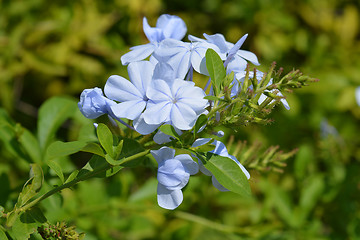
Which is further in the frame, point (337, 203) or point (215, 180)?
point (337, 203)

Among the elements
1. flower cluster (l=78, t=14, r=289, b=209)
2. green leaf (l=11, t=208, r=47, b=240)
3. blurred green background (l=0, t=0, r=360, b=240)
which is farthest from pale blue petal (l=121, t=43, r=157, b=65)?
blurred green background (l=0, t=0, r=360, b=240)

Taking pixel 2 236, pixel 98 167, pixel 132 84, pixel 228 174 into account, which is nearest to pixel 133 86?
pixel 132 84

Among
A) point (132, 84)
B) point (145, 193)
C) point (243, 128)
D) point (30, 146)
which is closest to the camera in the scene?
point (132, 84)

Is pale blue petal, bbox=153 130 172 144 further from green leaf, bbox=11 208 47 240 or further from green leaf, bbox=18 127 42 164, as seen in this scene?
green leaf, bbox=18 127 42 164

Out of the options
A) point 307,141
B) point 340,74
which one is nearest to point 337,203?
point 307,141

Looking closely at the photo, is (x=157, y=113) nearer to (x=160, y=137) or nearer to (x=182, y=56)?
(x=160, y=137)

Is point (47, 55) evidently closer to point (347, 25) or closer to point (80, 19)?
point (80, 19)

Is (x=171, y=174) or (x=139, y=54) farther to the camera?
(x=139, y=54)
